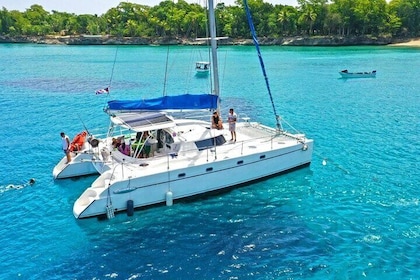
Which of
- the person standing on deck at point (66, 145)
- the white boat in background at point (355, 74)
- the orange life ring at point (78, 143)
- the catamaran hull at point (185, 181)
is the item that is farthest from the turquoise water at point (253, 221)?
the white boat in background at point (355, 74)

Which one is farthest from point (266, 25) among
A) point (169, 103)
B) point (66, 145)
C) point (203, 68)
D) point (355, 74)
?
point (66, 145)

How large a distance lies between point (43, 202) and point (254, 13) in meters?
164

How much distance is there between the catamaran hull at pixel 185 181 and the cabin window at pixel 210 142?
1.90m

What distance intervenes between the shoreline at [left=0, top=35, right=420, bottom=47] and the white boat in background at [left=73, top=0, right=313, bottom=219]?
328 ft

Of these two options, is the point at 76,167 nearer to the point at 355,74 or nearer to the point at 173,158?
the point at 173,158

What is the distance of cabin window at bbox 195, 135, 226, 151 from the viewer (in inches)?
869

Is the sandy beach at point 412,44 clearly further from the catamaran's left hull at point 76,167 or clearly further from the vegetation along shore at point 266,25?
the catamaran's left hull at point 76,167

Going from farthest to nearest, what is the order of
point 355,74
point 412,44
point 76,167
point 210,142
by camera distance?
point 412,44 < point 355,74 < point 76,167 < point 210,142

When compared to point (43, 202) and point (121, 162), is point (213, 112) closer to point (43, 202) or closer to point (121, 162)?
point (121, 162)

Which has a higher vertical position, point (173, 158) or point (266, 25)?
point (266, 25)

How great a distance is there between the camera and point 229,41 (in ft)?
539

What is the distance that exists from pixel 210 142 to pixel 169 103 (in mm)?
3347

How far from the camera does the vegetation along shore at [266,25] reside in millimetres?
146625

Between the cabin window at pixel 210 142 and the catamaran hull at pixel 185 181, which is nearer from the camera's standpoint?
the catamaran hull at pixel 185 181
